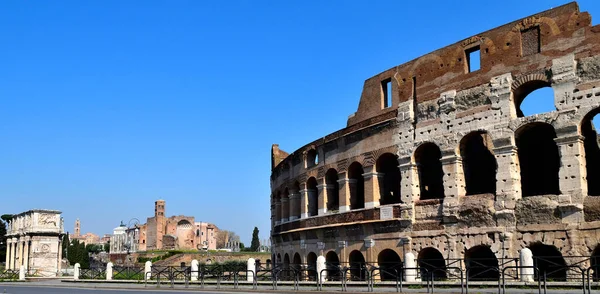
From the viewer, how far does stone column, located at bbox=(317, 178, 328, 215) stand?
27797 millimetres

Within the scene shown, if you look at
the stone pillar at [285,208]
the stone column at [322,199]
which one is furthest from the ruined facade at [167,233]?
the stone column at [322,199]

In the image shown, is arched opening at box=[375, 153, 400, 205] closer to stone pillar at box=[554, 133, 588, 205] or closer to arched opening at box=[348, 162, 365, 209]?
arched opening at box=[348, 162, 365, 209]

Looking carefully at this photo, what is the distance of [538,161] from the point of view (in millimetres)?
22422

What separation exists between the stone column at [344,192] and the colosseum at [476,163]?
47 mm

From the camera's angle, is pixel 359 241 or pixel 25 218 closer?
pixel 359 241

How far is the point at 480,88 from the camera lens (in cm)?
2169

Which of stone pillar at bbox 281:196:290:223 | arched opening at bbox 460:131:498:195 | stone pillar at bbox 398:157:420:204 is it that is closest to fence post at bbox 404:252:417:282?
stone pillar at bbox 398:157:420:204

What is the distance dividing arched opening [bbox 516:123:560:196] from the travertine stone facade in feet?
97.3

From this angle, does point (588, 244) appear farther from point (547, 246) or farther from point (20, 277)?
point (20, 277)

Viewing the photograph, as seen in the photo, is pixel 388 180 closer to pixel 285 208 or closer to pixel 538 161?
pixel 538 161

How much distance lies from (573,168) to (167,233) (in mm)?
72283

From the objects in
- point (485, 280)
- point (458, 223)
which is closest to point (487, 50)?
point (458, 223)

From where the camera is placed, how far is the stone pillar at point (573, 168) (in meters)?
19.1

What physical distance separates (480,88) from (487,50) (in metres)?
1.31
